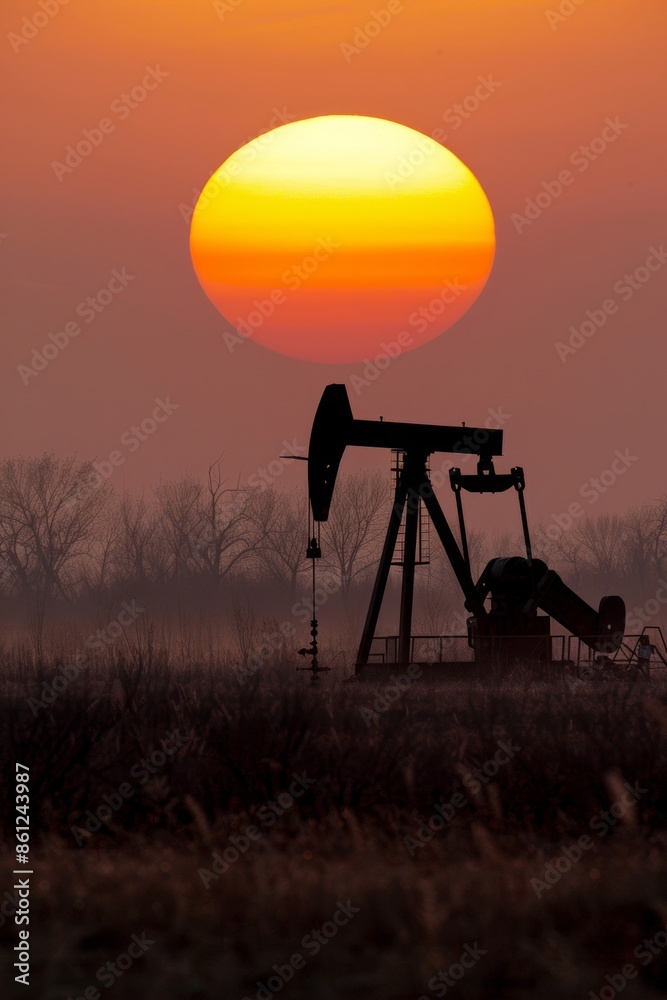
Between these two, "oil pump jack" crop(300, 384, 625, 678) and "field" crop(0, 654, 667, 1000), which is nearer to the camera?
"field" crop(0, 654, 667, 1000)

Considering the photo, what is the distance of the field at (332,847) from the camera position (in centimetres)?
863

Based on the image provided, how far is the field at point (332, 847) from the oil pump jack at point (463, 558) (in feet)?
23.5

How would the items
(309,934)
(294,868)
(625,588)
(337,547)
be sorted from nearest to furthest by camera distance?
1. (309,934)
2. (294,868)
3. (337,547)
4. (625,588)

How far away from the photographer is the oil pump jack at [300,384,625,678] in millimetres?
24703

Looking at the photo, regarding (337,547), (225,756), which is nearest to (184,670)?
(225,756)

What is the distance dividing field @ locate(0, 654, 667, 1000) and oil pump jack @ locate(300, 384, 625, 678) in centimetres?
715

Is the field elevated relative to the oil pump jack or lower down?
lower down

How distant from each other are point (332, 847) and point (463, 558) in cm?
1544

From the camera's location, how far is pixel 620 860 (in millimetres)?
11133

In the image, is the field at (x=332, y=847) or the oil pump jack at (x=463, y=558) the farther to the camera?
the oil pump jack at (x=463, y=558)

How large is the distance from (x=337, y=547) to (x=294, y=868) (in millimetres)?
51233

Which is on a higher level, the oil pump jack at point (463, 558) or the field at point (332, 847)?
the oil pump jack at point (463, 558)

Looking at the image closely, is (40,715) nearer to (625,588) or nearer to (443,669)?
(443,669)

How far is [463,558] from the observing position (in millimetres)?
26984
